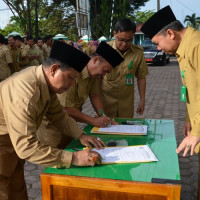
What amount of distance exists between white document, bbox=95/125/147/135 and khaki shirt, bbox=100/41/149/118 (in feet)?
2.50

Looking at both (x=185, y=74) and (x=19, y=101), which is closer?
(x=19, y=101)

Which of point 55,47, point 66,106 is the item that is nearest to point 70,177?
point 55,47

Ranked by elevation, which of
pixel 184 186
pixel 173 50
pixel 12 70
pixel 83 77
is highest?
pixel 173 50

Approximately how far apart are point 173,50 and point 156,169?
850 mm

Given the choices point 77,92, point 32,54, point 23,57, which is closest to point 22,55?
point 23,57

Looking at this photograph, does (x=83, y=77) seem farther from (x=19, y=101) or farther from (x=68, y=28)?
(x=68, y=28)

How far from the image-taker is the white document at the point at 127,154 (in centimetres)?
161

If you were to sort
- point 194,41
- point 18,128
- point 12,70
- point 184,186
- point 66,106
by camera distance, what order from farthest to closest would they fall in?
point 12,70 < point 184,186 < point 66,106 < point 194,41 < point 18,128

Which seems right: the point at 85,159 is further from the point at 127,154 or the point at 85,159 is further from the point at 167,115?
the point at 167,115

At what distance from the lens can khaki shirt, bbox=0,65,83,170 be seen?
4.60ft

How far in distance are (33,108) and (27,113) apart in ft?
0.20

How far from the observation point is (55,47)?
1.57 meters

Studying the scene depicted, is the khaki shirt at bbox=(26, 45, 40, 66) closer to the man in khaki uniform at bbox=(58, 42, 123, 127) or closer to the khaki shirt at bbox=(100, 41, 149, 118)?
the khaki shirt at bbox=(100, 41, 149, 118)

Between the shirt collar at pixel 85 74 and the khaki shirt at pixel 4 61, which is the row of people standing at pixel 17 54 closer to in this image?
the khaki shirt at pixel 4 61
